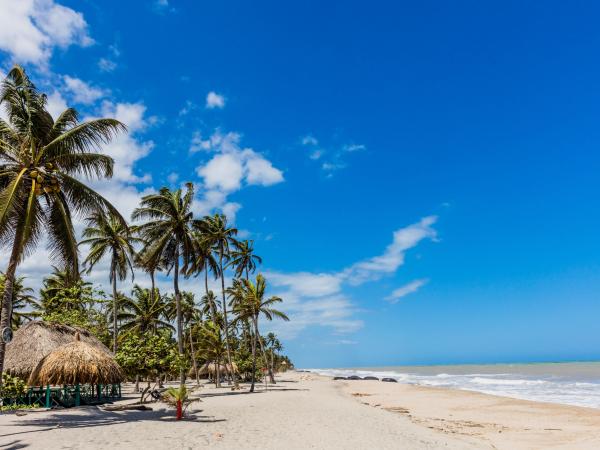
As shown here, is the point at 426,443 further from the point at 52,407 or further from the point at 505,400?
the point at 505,400

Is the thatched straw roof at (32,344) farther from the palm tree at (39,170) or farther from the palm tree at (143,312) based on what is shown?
the palm tree at (143,312)

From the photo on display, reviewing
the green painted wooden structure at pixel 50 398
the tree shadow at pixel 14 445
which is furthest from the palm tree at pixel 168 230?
the tree shadow at pixel 14 445

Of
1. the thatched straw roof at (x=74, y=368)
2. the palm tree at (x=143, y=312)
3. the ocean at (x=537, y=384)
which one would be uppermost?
the palm tree at (x=143, y=312)

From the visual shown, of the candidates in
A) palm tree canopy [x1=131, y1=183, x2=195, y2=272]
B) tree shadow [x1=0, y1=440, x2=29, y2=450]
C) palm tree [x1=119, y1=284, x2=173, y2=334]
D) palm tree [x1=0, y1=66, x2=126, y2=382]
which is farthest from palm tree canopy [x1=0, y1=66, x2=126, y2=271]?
palm tree [x1=119, y1=284, x2=173, y2=334]

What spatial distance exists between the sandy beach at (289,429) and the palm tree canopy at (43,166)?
5.67m

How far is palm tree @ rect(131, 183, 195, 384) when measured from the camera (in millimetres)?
28084

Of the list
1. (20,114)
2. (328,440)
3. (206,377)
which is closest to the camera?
(328,440)

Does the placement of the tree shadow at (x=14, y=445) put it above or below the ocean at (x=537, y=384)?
above

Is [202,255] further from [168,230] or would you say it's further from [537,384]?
[537,384]

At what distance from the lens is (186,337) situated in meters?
49.2

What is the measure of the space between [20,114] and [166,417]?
1219cm

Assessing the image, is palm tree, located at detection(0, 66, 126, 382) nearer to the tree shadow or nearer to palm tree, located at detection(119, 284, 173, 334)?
the tree shadow

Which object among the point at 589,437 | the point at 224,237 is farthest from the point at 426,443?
the point at 224,237

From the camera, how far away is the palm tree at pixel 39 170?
13250 mm
